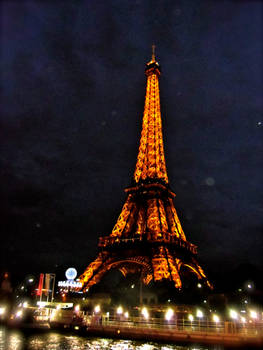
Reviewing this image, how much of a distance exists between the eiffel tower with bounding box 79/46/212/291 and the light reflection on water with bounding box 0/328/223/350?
1536 cm

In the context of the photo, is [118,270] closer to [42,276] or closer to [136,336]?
[42,276]

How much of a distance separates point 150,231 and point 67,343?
24843 millimetres

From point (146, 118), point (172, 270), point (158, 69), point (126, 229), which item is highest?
point (158, 69)

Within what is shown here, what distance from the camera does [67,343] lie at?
20406 millimetres

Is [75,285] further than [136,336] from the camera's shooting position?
Yes

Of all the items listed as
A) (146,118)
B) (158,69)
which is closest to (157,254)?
(146,118)

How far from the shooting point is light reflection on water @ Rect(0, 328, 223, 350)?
1888 cm

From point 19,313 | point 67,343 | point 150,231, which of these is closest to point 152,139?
point 150,231

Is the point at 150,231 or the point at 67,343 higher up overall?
the point at 150,231

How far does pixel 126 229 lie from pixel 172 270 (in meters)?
10.9

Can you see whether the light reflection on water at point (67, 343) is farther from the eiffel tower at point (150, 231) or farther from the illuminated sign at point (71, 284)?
the eiffel tower at point (150, 231)

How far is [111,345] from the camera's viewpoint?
66.7 ft

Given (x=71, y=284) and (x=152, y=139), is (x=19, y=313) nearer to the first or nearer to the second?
(x=71, y=284)

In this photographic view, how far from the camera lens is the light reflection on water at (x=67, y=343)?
743 inches
